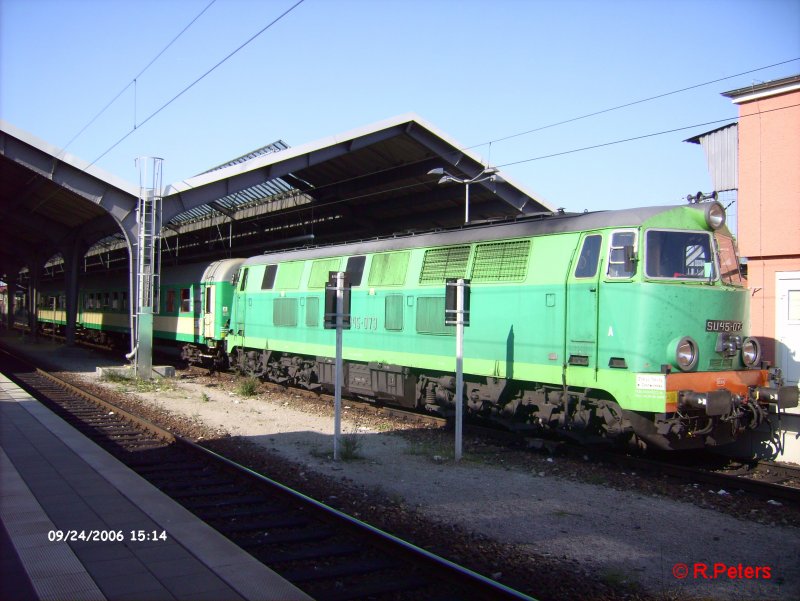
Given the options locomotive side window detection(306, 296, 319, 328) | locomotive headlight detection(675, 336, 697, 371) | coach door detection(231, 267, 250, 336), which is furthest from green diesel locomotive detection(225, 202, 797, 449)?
coach door detection(231, 267, 250, 336)

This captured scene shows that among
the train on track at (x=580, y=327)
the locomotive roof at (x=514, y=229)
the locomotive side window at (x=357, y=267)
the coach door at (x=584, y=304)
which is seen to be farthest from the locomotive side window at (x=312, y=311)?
the coach door at (x=584, y=304)

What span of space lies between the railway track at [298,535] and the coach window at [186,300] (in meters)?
13.8

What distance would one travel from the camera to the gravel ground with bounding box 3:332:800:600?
6098 mm

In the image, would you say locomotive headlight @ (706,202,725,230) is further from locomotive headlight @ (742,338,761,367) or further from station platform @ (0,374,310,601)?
station platform @ (0,374,310,601)

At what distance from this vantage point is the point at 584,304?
10.1 meters

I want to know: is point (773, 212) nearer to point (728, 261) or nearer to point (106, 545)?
point (728, 261)

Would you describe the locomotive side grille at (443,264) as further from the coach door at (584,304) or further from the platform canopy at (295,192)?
the platform canopy at (295,192)

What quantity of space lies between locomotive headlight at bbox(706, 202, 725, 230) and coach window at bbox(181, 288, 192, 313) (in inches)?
766

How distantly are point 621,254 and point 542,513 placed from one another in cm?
405

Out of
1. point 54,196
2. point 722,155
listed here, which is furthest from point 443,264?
point 54,196

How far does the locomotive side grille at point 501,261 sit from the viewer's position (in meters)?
11.2

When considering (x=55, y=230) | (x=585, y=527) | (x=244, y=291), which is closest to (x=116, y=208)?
(x=244, y=291)

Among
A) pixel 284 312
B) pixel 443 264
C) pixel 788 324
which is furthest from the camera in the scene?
pixel 284 312

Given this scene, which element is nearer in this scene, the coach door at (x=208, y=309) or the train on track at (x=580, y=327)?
the train on track at (x=580, y=327)
